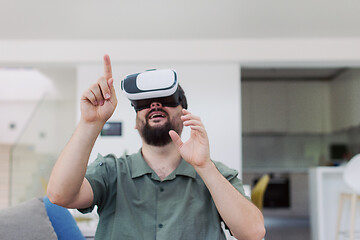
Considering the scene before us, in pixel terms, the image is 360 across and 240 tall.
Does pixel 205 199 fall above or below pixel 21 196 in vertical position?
above

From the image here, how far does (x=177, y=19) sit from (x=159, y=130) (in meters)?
3.06

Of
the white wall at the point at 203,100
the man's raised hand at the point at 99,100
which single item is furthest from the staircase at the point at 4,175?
the man's raised hand at the point at 99,100

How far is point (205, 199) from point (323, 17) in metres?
3.37

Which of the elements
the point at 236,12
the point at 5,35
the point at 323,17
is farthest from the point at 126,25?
the point at 323,17

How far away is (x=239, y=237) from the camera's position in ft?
4.00

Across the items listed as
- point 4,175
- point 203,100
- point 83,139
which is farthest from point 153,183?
point 4,175

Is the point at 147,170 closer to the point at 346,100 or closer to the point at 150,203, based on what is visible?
the point at 150,203

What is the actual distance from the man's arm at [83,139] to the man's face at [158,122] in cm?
16

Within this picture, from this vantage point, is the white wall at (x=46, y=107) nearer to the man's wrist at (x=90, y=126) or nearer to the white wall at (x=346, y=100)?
the white wall at (x=346, y=100)

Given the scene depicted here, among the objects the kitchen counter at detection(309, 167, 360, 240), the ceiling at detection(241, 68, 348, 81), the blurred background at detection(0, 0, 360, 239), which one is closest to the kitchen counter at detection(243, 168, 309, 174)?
the blurred background at detection(0, 0, 360, 239)

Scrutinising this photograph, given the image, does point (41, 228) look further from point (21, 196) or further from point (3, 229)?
point (21, 196)

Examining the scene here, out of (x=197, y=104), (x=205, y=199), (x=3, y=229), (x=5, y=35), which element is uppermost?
(x=5, y=35)

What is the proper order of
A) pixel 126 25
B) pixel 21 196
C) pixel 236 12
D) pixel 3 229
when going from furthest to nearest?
pixel 21 196
pixel 126 25
pixel 236 12
pixel 3 229

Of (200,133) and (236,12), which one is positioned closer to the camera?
(200,133)
